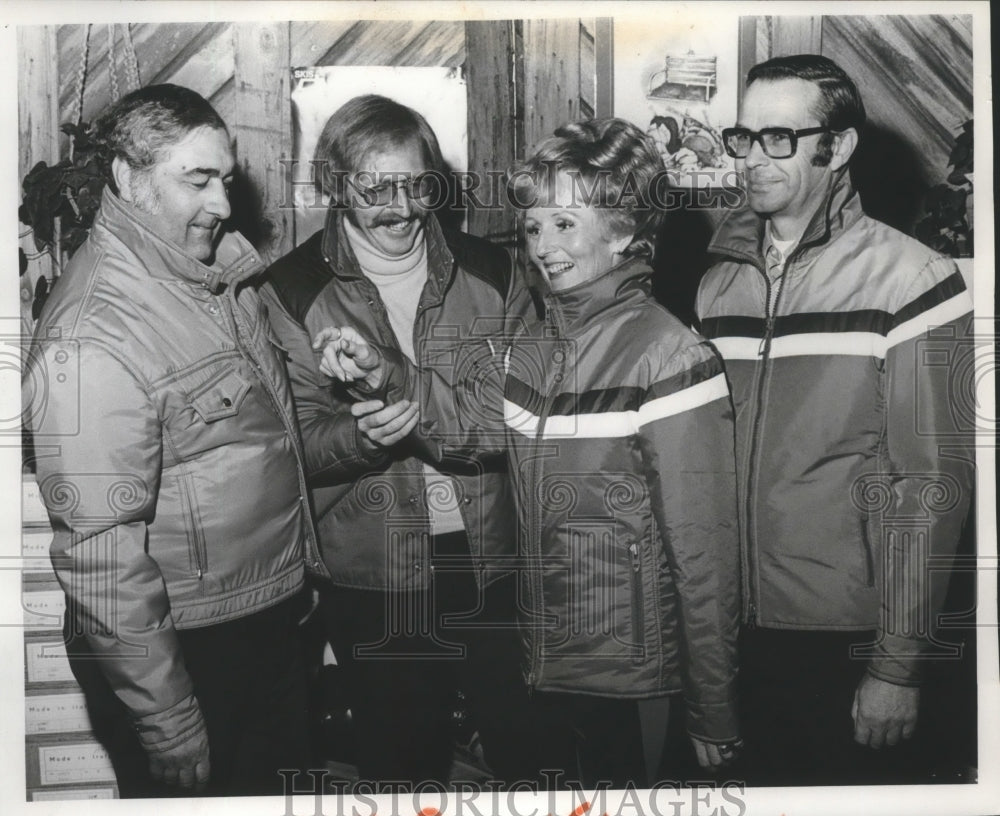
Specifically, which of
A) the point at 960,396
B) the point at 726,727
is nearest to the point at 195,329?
the point at 726,727

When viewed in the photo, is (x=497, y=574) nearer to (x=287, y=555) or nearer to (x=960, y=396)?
(x=287, y=555)

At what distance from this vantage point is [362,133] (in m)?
1.88

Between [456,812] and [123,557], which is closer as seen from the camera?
[123,557]

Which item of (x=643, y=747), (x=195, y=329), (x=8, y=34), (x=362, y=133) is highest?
(x=8, y=34)

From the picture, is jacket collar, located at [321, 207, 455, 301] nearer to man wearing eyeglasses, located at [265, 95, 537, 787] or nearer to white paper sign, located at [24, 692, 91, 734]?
man wearing eyeglasses, located at [265, 95, 537, 787]

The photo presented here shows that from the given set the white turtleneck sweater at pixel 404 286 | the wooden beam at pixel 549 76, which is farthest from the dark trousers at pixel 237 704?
the wooden beam at pixel 549 76

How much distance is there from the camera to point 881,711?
75.5 inches

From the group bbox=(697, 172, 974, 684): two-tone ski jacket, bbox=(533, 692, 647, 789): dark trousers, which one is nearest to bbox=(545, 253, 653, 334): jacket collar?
bbox=(697, 172, 974, 684): two-tone ski jacket

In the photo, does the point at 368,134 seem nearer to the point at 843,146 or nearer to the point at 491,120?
the point at 491,120

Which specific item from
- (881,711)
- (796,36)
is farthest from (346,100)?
(881,711)

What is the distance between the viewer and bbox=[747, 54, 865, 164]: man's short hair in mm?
1897

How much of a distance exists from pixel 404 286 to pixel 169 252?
0.40 m

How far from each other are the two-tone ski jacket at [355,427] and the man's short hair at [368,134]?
92mm

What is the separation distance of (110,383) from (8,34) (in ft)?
2.15
